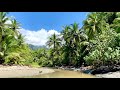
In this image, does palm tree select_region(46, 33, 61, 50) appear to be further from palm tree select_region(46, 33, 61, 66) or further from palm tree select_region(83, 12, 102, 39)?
palm tree select_region(83, 12, 102, 39)

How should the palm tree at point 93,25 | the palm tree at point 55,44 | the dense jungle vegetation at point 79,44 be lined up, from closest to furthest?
1. the dense jungle vegetation at point 79,44
2. the palm tree at point 93,25
3. the palm tree at point 55,44

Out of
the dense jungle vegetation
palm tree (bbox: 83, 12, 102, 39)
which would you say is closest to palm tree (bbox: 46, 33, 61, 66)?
the dense jungle vegetation

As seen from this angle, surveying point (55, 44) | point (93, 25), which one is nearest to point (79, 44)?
point (93, 25)

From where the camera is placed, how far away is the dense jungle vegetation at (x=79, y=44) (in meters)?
12.9

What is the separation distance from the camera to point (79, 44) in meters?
19.9

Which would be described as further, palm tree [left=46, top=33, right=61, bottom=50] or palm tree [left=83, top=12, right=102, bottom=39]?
palm tree [left=46, top=33, right=61, bottom=50]

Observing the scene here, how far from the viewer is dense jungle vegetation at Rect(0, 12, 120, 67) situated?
1288cm

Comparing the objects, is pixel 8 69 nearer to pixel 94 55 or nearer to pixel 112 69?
pixel 94 55

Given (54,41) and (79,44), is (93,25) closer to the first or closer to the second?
(79,44)

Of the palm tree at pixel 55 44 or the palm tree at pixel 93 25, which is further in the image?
the palm tree at pixel 55 44

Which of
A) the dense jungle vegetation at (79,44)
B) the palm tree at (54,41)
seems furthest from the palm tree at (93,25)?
the palm tree at (54,41)

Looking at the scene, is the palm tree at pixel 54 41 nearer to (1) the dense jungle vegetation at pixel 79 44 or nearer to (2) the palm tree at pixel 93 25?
(1) the dense jungle vegetation at pixel 79 44
